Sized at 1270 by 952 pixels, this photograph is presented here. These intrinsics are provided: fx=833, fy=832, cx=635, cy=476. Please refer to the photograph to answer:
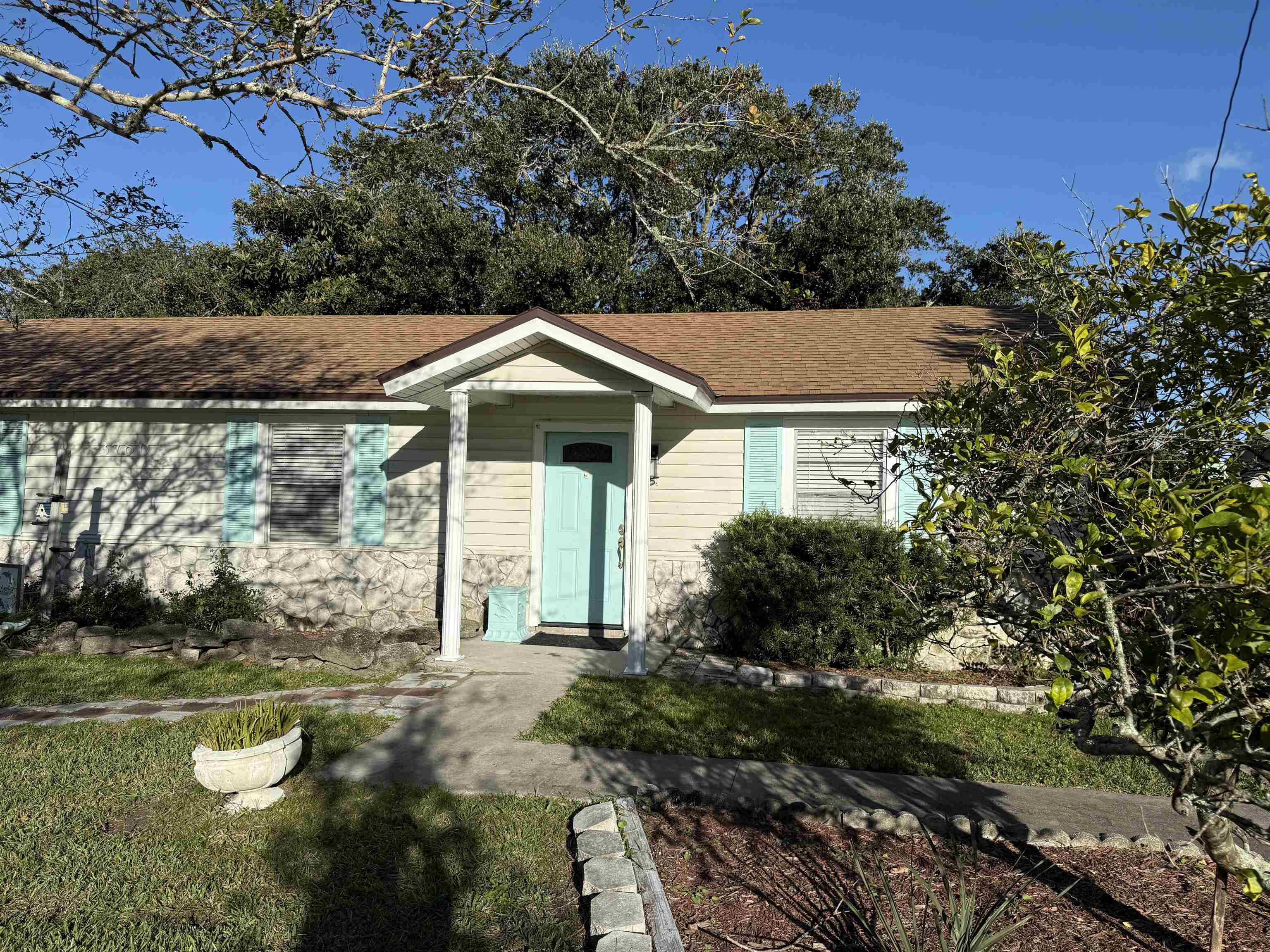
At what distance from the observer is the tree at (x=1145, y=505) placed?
6.98 ft

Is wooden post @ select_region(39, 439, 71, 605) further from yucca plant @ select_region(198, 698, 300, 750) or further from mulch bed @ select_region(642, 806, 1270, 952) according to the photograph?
mulch bed @ select_region(642, 806, 1270, 952)

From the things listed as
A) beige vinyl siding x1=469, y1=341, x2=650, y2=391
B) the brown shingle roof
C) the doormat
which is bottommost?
the doormat

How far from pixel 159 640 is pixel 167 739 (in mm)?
3495

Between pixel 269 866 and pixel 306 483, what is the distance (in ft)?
24.5

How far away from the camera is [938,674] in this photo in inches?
339

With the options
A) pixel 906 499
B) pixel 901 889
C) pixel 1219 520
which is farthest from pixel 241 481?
pixel 1219 520

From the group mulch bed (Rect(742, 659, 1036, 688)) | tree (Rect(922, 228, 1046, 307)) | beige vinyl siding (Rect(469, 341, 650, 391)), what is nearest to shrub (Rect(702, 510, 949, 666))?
mulch bed (Rect(742, 659, 1036, 688))

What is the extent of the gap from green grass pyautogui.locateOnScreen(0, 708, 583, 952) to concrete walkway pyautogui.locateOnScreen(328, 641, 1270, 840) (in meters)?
0.30

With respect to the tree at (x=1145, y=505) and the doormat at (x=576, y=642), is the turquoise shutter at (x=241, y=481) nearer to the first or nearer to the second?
the doormat at (x=576, y=642)

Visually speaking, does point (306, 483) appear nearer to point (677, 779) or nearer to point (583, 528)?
point (583, 528)

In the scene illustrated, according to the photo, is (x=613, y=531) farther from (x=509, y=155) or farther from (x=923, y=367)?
(x=509, y=155)

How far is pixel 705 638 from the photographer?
9.84 meters

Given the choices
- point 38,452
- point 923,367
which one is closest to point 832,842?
point 923,367

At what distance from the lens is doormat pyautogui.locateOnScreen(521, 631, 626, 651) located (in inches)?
373
